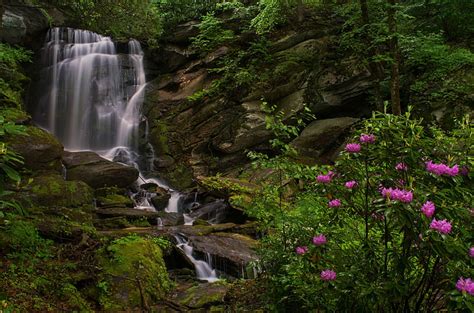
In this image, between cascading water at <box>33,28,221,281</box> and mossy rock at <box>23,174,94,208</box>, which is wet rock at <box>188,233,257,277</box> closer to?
mossy rock at <box>23,174,94,208</box>

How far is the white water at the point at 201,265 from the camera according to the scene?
715 cm

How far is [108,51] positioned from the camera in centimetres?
1753

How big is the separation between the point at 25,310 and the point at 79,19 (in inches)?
691

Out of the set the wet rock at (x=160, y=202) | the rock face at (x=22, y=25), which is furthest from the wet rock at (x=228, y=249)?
the rock face at (x=22, y=25)

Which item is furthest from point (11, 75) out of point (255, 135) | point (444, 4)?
point (444, 4)

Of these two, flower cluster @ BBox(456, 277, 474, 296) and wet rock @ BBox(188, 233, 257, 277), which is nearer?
flower cluster @ BBox(456, 277, 474, 296)

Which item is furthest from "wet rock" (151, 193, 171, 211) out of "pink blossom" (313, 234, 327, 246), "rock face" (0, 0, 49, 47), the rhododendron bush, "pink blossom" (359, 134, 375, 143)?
"pink blossom" (359, 134, 375, 143)

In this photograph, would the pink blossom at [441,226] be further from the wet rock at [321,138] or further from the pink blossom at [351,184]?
the wet rock at [321,138]

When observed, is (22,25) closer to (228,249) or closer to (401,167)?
(228,249)

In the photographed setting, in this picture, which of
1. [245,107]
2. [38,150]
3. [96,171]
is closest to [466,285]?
[38,150]

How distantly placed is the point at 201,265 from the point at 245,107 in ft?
29.0

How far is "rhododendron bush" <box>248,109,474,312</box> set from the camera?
2.18 metres

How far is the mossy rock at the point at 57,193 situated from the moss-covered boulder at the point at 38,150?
37.4 inches

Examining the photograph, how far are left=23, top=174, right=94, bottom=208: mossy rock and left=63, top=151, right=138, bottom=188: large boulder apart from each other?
172cm
